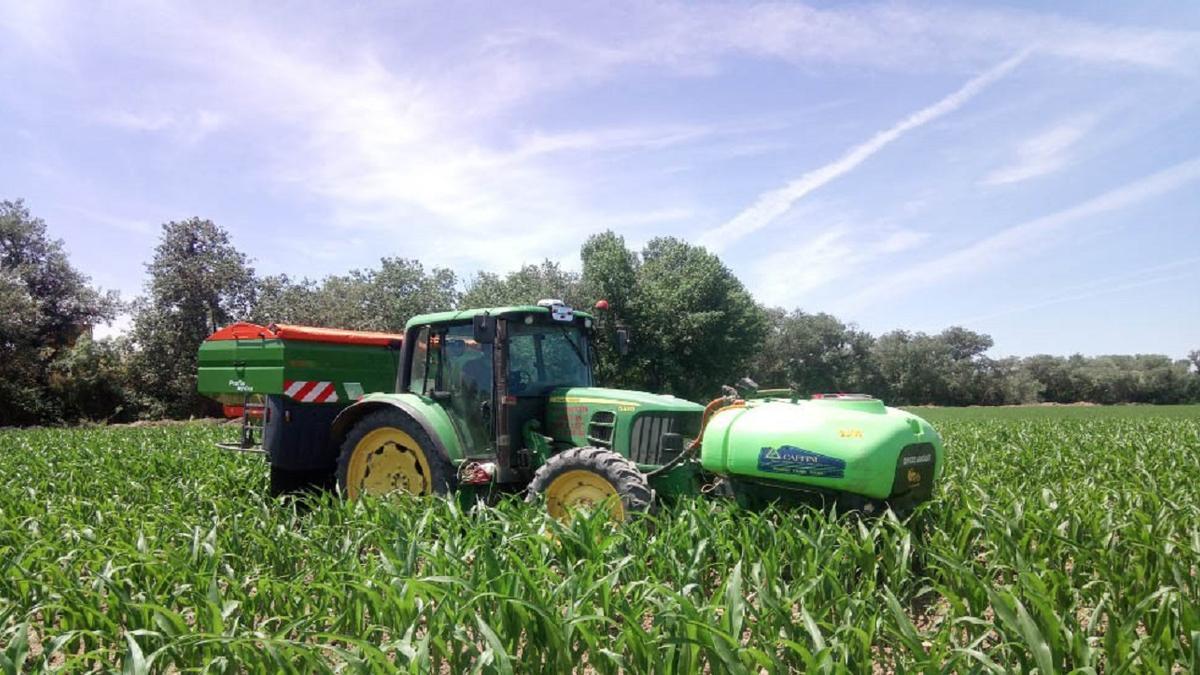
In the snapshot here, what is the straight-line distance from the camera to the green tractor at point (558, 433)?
4684 mm

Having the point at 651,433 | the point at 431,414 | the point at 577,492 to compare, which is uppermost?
the point at 431,414

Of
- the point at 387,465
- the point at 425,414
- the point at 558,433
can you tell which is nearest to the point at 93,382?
the point at 387,465

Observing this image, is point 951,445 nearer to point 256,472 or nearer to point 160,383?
point 256,472

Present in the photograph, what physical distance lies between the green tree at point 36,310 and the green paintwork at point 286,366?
24207mm

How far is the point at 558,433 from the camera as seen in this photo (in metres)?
6.25

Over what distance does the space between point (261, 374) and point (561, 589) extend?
5.54m

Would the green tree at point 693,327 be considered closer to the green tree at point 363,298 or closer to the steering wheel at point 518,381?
the green tree at point 363,298

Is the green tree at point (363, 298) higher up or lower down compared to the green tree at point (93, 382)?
higher up

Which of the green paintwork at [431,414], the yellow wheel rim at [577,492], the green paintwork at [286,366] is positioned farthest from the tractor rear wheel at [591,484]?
the green paintwork at [286,366]

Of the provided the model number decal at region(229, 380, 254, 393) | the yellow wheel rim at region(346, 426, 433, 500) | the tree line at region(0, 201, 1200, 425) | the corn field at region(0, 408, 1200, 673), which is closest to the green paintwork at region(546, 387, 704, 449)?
the corn field at region(0, 408, 1200, 673)

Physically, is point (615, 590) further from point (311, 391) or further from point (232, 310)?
point (232, 310)

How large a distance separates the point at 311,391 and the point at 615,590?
514 cm

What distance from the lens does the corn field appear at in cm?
287

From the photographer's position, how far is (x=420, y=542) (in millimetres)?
4188
